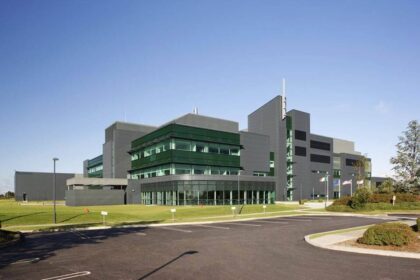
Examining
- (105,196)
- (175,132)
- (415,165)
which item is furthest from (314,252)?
→ (415,165)

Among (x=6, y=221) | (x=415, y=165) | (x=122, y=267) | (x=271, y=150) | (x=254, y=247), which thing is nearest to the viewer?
(x=122, y=267)

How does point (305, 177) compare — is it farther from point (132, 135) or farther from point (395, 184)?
point (132, 135)

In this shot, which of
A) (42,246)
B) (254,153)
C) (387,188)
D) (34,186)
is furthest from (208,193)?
(34,186)

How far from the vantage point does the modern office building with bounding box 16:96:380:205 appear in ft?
219

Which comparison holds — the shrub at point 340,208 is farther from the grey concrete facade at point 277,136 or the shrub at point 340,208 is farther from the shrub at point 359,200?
the grey concrete facade at point 277,136

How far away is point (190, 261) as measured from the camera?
618 inches

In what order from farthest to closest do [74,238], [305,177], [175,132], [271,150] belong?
[305,177] → [271,150] → [175,132] → [74,238]

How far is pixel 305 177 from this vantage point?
92.4 meters

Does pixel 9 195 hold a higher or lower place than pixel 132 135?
lower

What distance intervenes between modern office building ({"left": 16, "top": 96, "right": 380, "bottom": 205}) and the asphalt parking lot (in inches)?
1678

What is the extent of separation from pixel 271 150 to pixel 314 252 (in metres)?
68.2

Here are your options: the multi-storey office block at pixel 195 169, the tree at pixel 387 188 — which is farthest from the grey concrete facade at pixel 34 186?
the tree at pixel 387 188

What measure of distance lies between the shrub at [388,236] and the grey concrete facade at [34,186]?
109m

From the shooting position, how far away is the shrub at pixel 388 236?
18.0 meters
